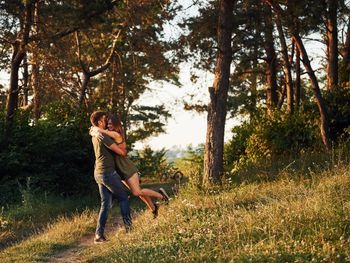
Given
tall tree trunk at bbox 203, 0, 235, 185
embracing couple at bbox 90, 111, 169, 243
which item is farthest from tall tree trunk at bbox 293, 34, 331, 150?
embracing couple at bbox 90, 111, 169, 243

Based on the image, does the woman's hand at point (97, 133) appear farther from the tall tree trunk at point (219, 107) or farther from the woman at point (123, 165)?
the tall tree trunk at point (219, 107)

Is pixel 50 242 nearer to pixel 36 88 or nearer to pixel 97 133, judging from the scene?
pixel 97 133

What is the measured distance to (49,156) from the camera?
57.7 ft

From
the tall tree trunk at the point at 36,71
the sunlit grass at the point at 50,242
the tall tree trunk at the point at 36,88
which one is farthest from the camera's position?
the tall tree trunk at the point at 36,88

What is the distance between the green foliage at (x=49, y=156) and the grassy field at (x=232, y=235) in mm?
5797

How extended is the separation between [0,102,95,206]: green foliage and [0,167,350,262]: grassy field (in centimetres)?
580

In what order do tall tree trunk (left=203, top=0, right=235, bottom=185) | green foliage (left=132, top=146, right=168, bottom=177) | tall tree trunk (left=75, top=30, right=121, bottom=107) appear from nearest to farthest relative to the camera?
tall tree trunk (left=203, top=0, right=235, bottom=185)
tall tree trunk (left=75, top=30, right=121, bottom=107)
green foliage (left=132, top=146, right=168, bottom=177)

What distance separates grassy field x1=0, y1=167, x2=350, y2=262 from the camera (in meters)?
6.23

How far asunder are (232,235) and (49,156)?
11577mm

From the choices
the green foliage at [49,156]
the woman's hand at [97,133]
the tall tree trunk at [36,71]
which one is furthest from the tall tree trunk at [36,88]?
the woman's hand at [97,133]

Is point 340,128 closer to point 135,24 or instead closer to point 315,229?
point 135,24

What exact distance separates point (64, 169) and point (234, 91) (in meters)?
19.3

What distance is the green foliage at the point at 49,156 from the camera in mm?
16344

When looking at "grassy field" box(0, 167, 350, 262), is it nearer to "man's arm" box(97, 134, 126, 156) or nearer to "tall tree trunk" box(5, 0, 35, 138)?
"man's arm" box(97, 134, 126, 156)
